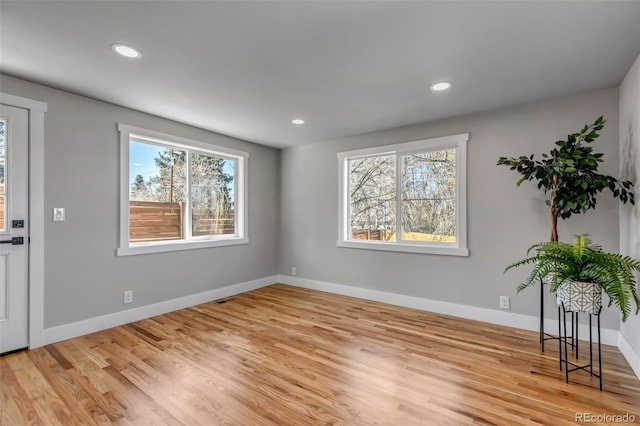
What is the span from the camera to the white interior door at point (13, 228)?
8.53ft

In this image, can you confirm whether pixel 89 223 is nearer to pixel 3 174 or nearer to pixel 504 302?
pixel 3 174

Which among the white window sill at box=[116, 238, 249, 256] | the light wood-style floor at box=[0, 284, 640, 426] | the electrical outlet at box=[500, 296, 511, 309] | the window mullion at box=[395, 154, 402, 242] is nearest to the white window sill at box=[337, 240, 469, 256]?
the window mullion at box=[395, 154, 402, 242]

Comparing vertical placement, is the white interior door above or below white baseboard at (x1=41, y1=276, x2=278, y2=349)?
above

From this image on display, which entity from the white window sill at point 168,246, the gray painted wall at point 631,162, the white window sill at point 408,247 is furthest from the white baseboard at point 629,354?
the white window sill at point 168,246

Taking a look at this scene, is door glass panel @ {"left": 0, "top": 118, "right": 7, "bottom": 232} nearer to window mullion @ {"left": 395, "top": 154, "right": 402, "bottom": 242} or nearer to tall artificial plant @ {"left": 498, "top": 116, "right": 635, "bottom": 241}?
window mullion @ {"left": 395, "top": 154, "right": 402, "bottom": 242}

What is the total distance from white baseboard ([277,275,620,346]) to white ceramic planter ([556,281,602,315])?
1.07 meters

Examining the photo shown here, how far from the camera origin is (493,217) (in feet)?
11.1

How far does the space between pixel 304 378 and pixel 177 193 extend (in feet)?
9.44

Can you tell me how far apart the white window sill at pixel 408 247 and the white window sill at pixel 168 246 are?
171 centimetres

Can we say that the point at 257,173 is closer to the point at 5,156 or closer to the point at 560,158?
the point at 5,156

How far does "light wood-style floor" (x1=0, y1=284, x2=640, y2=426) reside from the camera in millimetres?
1841

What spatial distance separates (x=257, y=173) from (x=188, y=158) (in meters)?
1.18

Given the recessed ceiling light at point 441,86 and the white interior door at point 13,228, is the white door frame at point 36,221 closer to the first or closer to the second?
the white interior door at point 13,228

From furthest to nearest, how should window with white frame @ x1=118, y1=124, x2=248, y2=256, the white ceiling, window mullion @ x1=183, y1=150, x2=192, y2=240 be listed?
window mullion @ x1=183, y1=150, x2=192, y2=240 → window with white frame @ x1=118, y1=124, x2=248, y2=256 → the white ceiling
